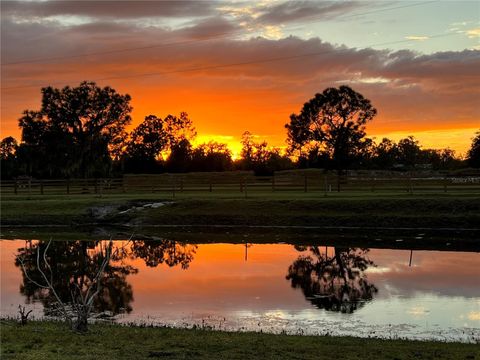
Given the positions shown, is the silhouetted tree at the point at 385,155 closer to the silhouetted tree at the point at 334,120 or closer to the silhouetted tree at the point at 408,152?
the silhouetted tree at the point at 408,152

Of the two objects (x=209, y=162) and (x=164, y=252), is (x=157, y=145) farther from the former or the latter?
(x=164, y=252)

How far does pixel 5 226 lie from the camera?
123ft

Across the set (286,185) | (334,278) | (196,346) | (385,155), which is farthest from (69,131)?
(385,155)

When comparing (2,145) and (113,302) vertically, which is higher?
(2,145)

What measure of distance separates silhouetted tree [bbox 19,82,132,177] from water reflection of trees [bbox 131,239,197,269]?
3745 centimetres

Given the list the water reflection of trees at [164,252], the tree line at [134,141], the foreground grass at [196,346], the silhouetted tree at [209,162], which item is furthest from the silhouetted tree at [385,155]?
the foreground grass at [196,346]

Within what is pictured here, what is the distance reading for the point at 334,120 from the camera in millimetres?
78125

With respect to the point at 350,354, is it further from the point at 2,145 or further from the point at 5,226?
the point at 2,145

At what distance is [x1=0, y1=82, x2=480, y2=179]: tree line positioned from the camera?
6369 cm

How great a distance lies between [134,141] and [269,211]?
7476cm

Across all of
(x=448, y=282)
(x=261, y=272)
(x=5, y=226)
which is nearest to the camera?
(x=448, y=282)

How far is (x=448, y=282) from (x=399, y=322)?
5.65m

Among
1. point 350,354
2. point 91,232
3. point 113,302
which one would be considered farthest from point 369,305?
point 91,232

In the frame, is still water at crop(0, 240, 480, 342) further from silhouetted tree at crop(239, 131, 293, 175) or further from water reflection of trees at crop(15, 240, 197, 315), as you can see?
silhouetted tree at crop(239, 131, 293, 175)
